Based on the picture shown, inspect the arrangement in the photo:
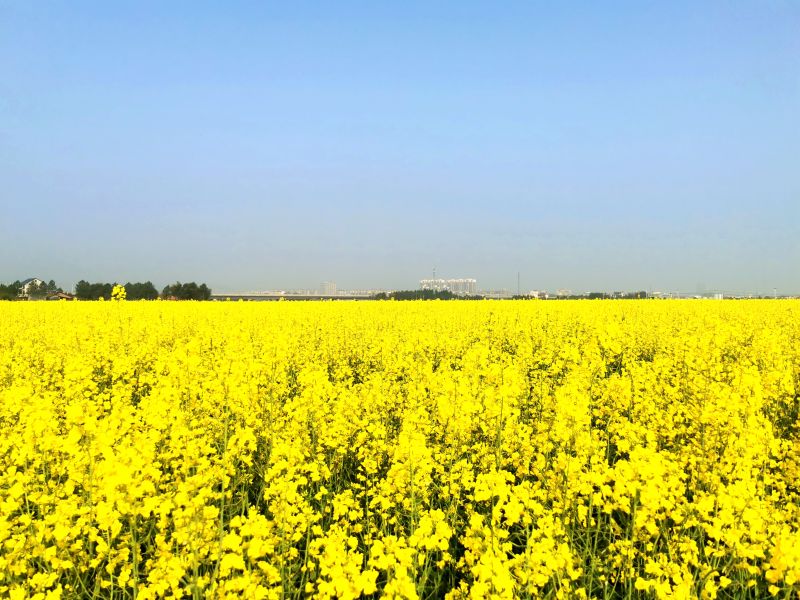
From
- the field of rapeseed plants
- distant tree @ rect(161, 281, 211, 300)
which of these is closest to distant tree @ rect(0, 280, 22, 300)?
distant tree @ rect(161, 281, 211, 300)

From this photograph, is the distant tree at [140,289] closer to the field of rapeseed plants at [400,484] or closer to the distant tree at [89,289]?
the distant tree at [89,289]

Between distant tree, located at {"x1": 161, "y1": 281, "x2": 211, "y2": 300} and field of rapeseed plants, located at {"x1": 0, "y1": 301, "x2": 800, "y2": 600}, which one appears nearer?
field of rapeseed plants, located at {"x1": 0, "y1": 301, "x2": 800, "y2": 600}

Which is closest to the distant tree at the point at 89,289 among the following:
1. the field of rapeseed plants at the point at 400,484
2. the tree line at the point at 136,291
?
the tree line at the point at 136,291

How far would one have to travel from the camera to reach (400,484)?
140 inches

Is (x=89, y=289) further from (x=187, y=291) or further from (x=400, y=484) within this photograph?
(x=400, y=484)

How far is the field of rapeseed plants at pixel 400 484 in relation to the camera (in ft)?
8.85

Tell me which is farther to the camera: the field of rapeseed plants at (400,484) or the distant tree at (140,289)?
the distant tree at (140,289)

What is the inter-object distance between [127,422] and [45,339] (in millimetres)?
9687

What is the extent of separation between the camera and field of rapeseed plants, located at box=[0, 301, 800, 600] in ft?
8.85

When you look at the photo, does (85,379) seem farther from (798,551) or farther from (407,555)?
(798,551)

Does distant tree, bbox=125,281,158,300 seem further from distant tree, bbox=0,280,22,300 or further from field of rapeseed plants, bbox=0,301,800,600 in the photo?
field of rapeseed plants, bbox=0,301,800,600

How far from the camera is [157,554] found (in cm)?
298

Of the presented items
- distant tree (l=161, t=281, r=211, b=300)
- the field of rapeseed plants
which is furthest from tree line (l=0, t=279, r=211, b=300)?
the field of rapeseed plants

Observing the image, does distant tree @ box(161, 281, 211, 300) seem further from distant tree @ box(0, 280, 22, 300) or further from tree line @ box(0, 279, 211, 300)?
distant tree @ box(0, 280, 22, 300)
